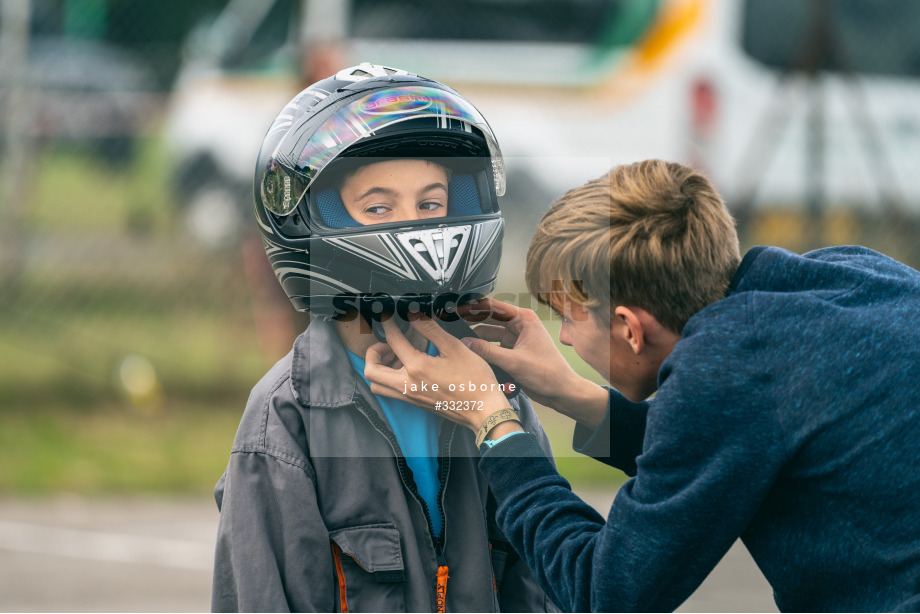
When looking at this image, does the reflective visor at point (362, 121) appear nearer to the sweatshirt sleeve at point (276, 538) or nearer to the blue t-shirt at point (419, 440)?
the blue t-shirt at point (419, 440)

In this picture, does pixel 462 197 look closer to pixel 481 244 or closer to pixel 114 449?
pixel 481 244

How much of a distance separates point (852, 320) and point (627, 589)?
26.5 inches

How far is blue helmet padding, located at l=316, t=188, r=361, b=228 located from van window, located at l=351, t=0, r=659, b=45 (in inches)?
319

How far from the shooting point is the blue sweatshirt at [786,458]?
201 cm

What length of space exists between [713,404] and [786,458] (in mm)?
182

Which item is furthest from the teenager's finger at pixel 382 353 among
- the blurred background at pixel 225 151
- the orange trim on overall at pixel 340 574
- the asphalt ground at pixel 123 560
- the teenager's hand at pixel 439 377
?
the blurred background at pixel 225 151

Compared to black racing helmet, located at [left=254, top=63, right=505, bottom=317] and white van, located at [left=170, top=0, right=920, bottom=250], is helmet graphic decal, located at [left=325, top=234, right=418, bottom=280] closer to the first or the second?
black racing helmet, located at [left=254, top=63, right=505, bottom=317]

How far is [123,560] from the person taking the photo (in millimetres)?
5930

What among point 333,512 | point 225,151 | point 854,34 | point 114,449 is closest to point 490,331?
point 333,512

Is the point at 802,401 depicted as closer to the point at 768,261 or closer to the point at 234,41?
the point at 768,261

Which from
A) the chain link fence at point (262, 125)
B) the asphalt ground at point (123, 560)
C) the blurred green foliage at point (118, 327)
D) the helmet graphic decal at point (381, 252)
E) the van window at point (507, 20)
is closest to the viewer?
the helmet graphic decal at point (381, 252)

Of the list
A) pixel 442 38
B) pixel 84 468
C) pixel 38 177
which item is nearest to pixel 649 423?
pixel 84 468

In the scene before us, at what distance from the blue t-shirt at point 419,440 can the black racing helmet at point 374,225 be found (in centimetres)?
22

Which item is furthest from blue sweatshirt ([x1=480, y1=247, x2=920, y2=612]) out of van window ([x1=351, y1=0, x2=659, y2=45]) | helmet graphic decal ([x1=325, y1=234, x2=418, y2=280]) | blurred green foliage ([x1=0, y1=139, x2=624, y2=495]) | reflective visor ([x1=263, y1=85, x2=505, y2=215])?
van window ([x1=351, y1=0, x2=659, y2=45])
